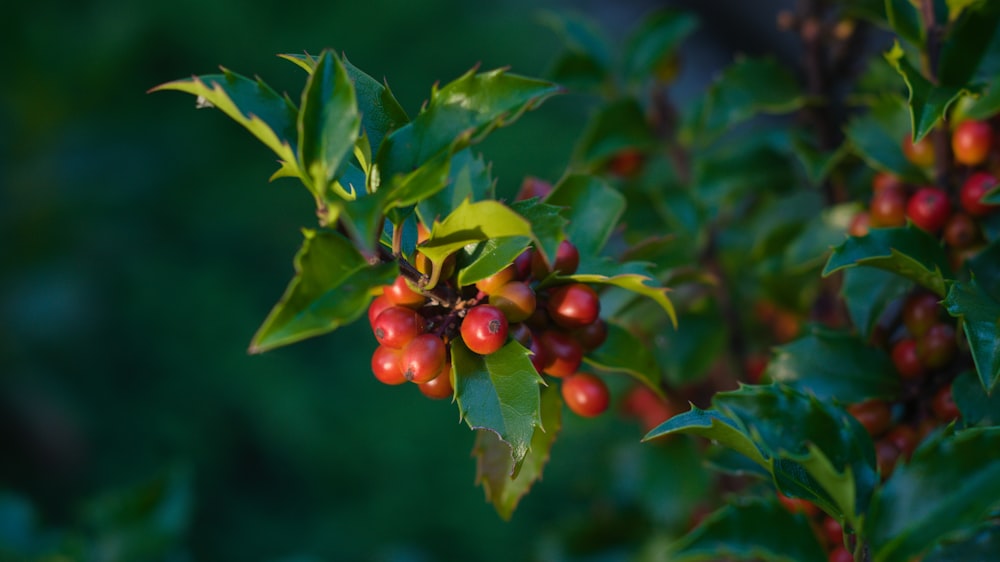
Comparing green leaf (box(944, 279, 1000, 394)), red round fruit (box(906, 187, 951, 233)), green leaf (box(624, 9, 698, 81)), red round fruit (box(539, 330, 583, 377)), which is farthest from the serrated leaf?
green leaf (box(624, 9, 698, 81))

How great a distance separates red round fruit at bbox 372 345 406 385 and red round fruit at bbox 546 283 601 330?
150 millimetres

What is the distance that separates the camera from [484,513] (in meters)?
2.72

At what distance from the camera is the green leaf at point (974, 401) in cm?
75

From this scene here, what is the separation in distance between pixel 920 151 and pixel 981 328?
12.3 inches

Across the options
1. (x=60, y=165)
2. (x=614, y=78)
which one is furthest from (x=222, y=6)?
(x=614, y=78)

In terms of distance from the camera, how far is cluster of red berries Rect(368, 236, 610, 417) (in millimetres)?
677

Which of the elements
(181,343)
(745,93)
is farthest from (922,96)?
(181,343)

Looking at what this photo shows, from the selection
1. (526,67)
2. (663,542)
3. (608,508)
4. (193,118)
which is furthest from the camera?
(526,67)

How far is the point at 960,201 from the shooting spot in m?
0.89

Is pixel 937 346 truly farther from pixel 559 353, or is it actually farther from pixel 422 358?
pixel 422 358

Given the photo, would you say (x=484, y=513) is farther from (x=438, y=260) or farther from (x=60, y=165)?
(x=438, y=260)

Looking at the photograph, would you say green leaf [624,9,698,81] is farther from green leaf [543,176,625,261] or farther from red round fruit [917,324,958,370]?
red round fruit [917,324,958,370]

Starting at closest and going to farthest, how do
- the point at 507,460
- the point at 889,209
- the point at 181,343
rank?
the point at 507,460 < the point at 889,209 < the point at 181,343

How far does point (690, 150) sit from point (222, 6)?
2638 mm
